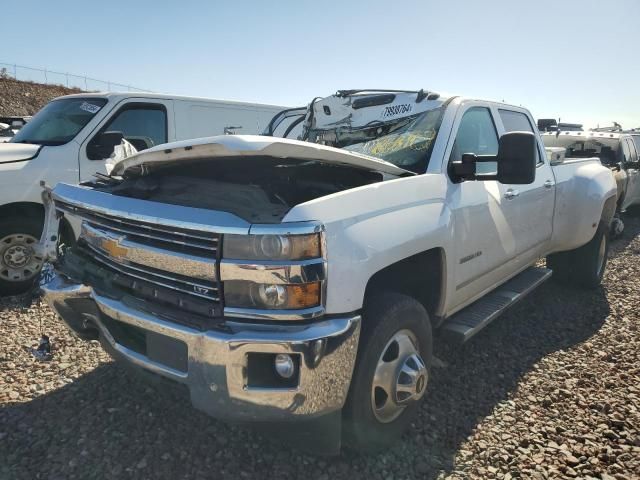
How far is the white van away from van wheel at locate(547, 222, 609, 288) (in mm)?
4865

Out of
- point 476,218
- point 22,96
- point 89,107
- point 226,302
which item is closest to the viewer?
point 226,302

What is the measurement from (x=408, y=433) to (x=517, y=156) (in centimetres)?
165

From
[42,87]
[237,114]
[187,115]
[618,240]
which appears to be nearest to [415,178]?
[187,115]

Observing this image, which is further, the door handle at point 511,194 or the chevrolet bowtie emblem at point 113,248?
the door handle at point 511,194

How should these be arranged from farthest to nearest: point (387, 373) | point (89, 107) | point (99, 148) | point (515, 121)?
1. point (89, 107)
2. point (99, 148)
3. point (515, 121)
4. point (387, 373)

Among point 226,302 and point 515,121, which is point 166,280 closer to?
point 226,302

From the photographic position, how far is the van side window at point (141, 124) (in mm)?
5484

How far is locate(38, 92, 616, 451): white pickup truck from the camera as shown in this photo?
1.89m

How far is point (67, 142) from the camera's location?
16.6ft

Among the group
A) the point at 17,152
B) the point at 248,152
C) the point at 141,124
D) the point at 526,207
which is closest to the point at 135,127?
the point at 141,124

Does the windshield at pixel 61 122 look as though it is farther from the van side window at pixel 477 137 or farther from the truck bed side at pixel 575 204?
the truck bed side at pixel 575 204

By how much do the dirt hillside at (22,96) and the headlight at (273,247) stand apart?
30.8 m

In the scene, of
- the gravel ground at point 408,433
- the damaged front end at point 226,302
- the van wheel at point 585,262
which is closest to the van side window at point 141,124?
the gravel ground at point 408,433

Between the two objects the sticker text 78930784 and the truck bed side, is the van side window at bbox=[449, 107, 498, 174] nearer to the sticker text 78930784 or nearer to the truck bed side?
the sticker text 78930784
